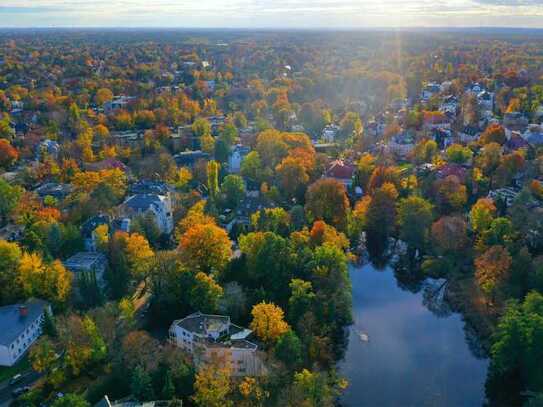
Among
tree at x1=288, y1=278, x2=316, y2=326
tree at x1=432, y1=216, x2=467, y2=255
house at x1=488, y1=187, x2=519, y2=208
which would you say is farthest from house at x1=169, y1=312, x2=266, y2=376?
house at x1=488, y1=187, x2=519, y2=208

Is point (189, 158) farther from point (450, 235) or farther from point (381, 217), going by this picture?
point (450, 235)

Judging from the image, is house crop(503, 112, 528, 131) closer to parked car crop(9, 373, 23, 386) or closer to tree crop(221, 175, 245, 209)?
tree crop(221, 175, 245, 209)

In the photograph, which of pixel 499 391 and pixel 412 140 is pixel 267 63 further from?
pixel 499 391

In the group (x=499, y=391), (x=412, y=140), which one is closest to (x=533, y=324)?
(x=499, y=391)

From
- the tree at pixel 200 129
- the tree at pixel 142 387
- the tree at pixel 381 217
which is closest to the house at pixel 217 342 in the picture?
the tree at pixel 142 387

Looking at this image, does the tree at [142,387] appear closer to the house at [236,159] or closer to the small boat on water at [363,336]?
the small boat on water at [363,336]

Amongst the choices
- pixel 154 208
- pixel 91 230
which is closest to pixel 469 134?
pixel 154 208

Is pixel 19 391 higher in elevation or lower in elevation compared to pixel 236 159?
lower
